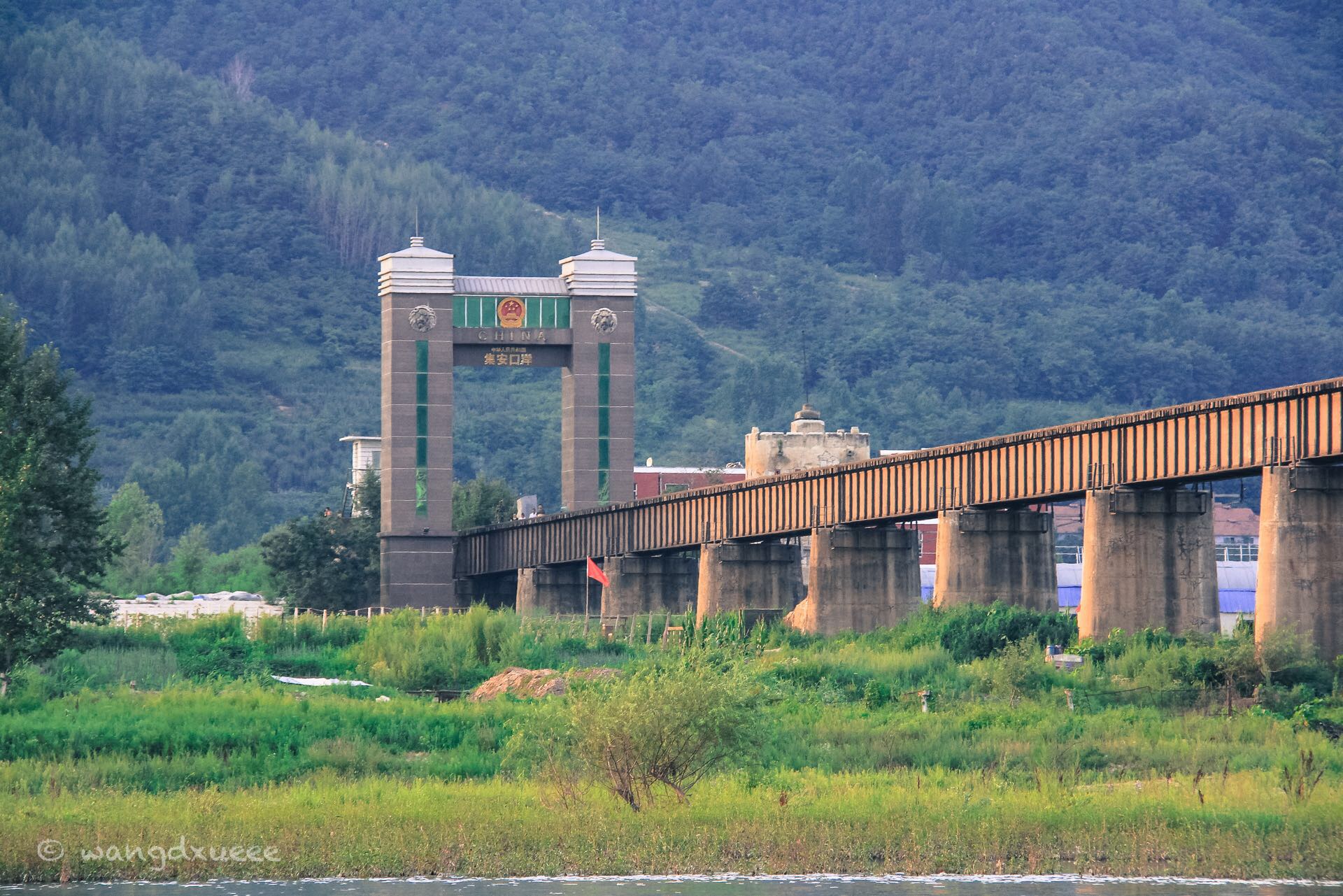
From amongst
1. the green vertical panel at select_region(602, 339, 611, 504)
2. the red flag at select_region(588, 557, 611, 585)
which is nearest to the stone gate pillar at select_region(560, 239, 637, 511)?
the green vertical panel at select_region(602, 339, 611, 504)

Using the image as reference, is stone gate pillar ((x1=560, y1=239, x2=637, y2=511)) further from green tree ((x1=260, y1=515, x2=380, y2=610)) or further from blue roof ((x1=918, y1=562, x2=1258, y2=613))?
blue roof ((x1=918, y1=562, x2=1258, y2=613))

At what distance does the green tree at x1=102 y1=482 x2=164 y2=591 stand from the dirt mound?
291 feet

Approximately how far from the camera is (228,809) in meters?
41.5

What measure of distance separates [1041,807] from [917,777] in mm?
4191

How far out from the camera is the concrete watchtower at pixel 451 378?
112 m

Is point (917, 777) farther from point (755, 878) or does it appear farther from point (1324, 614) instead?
point (1324, 614)

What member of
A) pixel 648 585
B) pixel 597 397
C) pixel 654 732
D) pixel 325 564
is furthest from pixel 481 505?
pixel 654 732

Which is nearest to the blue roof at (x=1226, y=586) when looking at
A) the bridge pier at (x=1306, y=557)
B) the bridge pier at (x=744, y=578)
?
the bridge pier at (x=744, y=578)

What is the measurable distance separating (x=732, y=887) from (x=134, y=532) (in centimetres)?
14587

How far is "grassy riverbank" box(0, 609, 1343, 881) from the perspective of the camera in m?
38.9

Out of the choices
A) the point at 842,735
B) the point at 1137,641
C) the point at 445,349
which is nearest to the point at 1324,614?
the point at 1137,641

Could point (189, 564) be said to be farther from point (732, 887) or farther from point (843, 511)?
point (732, 887)

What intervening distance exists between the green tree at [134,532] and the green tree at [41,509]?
83.4 m

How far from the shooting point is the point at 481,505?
139 metres
